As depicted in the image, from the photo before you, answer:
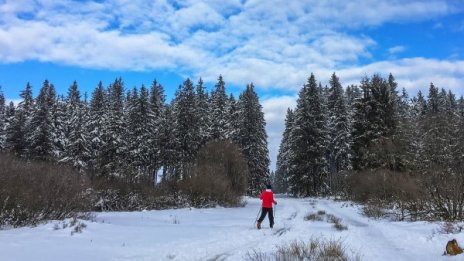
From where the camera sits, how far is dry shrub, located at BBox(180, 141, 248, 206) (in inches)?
1123

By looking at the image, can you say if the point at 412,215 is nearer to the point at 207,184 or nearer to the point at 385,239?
the point at 385,239

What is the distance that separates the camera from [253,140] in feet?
192

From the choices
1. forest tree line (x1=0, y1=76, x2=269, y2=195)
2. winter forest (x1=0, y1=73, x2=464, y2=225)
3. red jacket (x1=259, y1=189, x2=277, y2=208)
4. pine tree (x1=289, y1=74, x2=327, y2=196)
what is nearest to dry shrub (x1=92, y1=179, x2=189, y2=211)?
winter forest (x1=0, y1=73, x2=464, y2=225)

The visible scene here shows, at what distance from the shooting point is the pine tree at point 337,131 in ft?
187

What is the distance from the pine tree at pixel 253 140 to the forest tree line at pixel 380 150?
4.10 metres

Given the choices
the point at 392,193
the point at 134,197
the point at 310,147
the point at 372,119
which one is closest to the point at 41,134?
the point at 134,197

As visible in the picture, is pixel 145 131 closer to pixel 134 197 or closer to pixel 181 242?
pixel 134 197

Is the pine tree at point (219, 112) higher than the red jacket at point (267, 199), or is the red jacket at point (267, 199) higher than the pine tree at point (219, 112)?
the pine tree at point (219, 112)

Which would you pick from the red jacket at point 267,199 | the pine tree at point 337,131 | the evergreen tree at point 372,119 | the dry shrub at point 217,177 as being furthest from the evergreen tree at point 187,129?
the red jacket at point 267,199

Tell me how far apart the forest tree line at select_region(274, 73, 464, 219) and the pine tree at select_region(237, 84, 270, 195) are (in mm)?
4099

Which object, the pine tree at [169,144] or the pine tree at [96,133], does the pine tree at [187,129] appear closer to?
the pine tree at [169,144]

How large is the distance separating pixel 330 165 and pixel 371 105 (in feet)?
72.1

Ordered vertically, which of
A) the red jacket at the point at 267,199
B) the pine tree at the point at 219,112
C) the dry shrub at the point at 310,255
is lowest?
the dry shrub at the point at 310,255

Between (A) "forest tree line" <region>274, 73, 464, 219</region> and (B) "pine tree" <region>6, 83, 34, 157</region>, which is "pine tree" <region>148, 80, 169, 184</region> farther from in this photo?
(A) "forest tree line" <region>274, 73, 464, 219</region>
